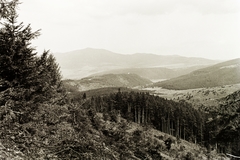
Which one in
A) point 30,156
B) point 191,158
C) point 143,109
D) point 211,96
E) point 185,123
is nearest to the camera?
point 30,156

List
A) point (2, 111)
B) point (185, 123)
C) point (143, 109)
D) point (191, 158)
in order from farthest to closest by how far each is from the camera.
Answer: point (143, 109), point (185, 123), point (191, 158), point (2, 111)

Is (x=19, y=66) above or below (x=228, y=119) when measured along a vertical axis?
above

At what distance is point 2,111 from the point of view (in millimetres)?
8422

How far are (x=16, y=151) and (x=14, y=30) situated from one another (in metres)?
8.31

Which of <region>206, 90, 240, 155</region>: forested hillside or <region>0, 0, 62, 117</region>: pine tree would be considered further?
<region>0, 0, 62, 117</region>: pine tree

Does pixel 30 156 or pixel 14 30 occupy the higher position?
pixel 14 30

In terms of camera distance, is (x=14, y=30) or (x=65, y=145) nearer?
(x=65, y=145)

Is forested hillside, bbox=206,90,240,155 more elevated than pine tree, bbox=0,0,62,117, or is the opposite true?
pine tree, bbox=0,0,62,117

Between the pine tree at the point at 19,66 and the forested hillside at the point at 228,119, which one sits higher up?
the pine tree at the point at 19,66

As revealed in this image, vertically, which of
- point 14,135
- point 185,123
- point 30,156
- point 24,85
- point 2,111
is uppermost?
point 24,85

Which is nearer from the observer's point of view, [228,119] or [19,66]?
[228,119]

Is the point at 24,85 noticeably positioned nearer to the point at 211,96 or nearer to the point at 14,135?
the point at 14,135

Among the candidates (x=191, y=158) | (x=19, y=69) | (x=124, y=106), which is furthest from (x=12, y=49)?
(x=124, y=106)

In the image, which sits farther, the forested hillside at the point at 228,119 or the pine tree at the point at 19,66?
the pine tree at the point at 19,66
